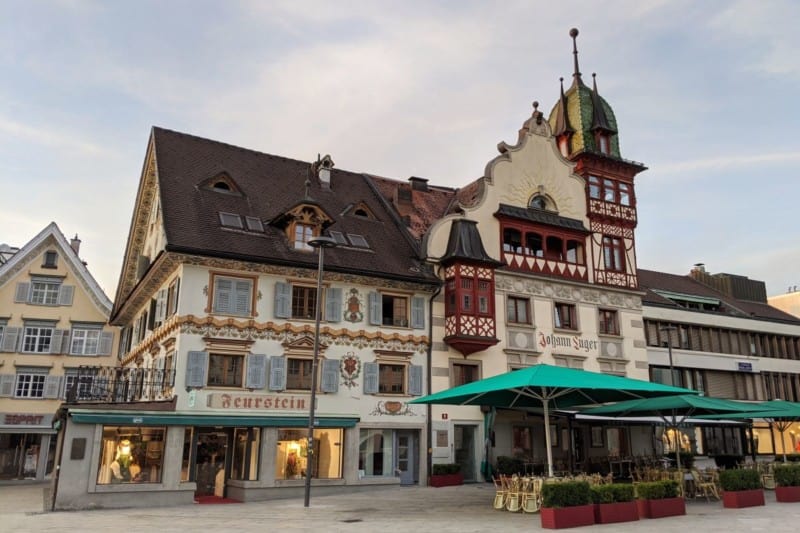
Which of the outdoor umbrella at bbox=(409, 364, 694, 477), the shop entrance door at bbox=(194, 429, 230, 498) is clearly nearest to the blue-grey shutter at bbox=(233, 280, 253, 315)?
the shop entrance door at bbox=(194, 429, 230, 498)

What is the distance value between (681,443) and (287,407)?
74.1ft

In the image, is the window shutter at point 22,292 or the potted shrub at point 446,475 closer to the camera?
the potted shrub at point 446,475

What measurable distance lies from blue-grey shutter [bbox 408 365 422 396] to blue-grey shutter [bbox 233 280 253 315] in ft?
22.5

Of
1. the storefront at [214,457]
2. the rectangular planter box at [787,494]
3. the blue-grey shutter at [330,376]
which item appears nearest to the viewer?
the rectangular planter box at [787,494]

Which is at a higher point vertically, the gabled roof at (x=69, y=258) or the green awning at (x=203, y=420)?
the gabled roof at (x=69, y=258)

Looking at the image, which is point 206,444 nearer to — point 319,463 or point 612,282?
point 319,463

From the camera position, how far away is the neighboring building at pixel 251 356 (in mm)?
20734

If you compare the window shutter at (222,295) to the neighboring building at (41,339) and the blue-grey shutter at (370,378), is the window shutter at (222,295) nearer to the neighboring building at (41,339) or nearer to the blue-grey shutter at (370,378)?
the blue-grey shutter at (370,378)

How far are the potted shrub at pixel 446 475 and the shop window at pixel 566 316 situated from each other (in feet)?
29.1

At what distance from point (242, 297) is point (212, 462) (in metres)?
5.73

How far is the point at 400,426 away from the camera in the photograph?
→ 25.4 m

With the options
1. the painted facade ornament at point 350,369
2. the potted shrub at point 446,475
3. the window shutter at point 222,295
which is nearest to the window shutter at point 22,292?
the window shutter at point 222,295

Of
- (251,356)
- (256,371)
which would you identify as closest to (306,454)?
(256,371)

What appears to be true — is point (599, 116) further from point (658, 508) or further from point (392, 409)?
point (658, 508)
